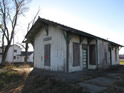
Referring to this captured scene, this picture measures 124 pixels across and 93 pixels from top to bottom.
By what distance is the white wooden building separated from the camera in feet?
25.2

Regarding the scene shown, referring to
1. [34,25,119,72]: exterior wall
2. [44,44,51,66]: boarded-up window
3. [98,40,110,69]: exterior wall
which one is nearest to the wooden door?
[34,25,119,72]: exterior wall

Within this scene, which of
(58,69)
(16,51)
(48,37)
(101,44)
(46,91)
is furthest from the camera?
(16,51)

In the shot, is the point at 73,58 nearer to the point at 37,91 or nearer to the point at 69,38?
the point at 69,38

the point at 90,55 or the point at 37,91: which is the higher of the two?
the point at 90,55

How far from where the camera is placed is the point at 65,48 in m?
7.62

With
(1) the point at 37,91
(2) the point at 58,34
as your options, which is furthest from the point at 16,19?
(1) the point at 37,91

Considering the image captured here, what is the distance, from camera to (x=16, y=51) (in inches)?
1344

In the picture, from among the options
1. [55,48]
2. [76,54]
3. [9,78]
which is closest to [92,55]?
[76,54]

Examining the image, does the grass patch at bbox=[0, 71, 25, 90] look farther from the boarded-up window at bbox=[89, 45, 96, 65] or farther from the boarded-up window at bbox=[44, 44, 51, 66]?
the boarded-up window at bbox=[89, 45, 96, 65]

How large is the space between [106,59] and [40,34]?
7.79m

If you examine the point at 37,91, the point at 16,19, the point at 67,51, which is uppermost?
the point at 16,19

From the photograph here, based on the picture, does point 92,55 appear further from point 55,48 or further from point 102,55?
point 55,48

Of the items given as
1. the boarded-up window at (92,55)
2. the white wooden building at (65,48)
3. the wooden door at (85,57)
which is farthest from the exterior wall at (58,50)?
the wooden door at (85,57)

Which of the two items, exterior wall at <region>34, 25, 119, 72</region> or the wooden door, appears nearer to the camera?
exterior wall at <region>34, 25, 119, 72</region>
